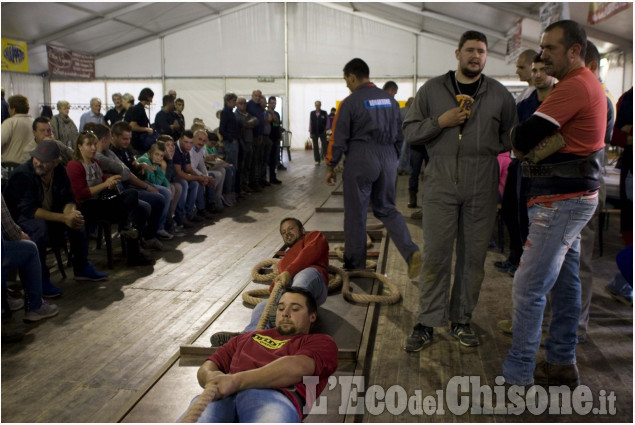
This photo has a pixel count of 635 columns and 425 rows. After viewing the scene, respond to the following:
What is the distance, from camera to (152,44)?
20.0 metres

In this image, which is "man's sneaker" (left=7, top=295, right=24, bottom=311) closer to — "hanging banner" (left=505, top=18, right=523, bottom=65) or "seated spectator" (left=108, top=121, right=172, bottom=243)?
"seated spectator" (left=108, top=121, right=172, bottom=243)

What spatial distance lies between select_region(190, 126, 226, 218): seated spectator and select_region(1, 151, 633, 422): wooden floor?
6.33 feet

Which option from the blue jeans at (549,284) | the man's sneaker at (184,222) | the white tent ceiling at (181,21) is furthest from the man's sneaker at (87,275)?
the white tent ceiling at (181,21)

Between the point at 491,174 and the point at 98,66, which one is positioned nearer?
the point at 491,174

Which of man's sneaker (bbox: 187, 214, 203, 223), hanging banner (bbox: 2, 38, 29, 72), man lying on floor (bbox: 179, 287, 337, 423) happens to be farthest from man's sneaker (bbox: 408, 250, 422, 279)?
hanging banner (bbox: 2, 38, 29, 72)

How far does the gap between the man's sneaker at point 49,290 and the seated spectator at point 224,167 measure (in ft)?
12.8

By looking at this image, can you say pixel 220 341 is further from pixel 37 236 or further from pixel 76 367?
pixel 37 236

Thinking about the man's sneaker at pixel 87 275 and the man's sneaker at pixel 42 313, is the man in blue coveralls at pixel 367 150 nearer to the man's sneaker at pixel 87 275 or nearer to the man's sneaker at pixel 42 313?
the man's sneaker at pixel 87 275

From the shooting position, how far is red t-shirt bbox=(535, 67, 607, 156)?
94.4 inches

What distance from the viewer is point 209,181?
7254mm

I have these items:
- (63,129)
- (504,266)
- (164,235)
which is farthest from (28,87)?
(504,266)

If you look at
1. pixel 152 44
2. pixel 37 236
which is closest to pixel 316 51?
pixel 152 44

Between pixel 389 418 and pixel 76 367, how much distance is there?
5.53 ft

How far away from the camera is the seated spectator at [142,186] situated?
558 centimetres
